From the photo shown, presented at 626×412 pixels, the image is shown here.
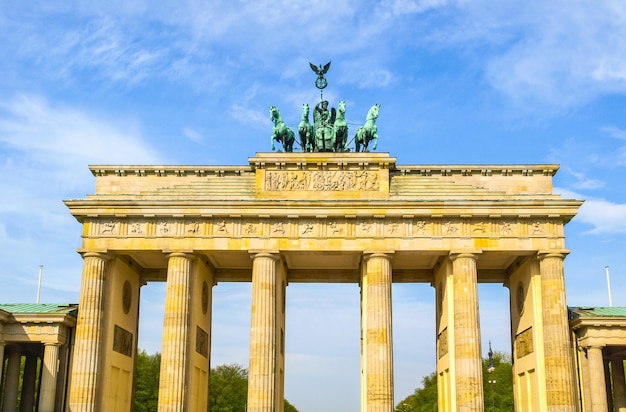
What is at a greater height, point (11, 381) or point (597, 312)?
point (597, 312)

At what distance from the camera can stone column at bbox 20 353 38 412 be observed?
43438mm

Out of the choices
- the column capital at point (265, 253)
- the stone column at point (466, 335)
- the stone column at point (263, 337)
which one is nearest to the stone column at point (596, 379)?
the stone column at point (466, 335)

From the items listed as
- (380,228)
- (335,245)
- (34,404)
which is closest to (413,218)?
(380,228)

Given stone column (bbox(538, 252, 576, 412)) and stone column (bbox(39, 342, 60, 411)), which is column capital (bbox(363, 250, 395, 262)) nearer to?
stone column (bbox(538, 252, 576, 412))

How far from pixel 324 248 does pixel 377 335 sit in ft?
18.0

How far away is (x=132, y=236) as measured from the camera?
134ft

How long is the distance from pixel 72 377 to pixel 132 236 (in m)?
8.08

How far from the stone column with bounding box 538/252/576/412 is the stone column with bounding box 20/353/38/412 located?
97.0 ft

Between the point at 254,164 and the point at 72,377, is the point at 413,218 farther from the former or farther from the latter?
the point at 72,377

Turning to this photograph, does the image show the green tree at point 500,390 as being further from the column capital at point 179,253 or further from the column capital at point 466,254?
the column capital at point 179,253

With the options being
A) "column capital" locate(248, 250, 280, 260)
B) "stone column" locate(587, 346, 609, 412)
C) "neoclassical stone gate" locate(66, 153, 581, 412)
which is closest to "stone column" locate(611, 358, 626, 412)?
"stone column" locate(587, 346, 609, 412)

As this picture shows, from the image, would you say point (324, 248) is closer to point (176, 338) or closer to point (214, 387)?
point (176, 338)

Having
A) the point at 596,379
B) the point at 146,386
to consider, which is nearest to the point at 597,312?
the point at 596,379

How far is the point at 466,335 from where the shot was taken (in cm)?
3884
